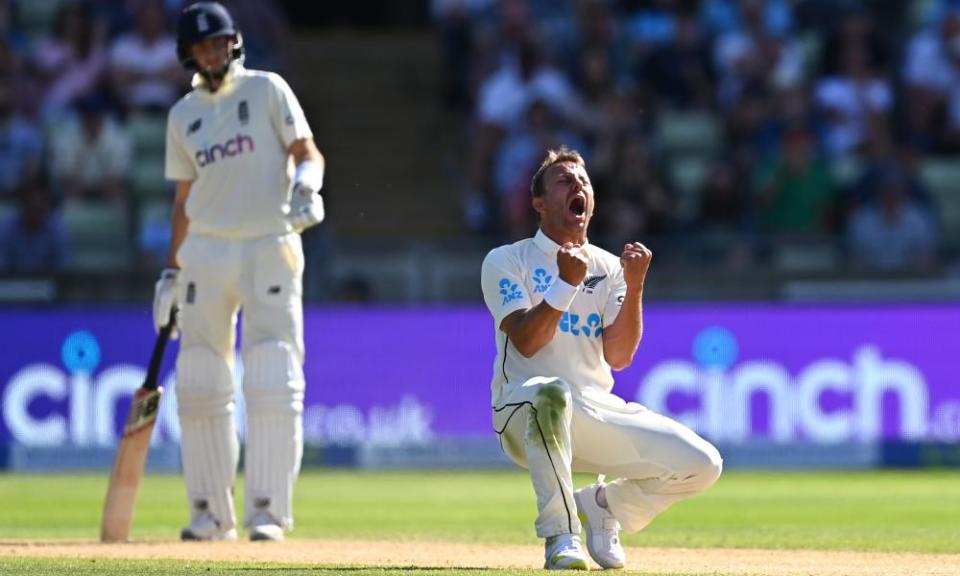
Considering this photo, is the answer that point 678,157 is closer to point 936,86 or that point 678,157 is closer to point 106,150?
point 936,86

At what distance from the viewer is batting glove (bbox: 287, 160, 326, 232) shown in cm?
905

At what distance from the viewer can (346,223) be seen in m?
19.3

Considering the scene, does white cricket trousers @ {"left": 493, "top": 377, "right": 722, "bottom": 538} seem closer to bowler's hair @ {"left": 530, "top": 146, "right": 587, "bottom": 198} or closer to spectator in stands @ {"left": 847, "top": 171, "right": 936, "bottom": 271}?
bowler's hair @ {"left": 530, "top": 146, "right": 587, "bottom": 198}

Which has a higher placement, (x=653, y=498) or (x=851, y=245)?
(x=851, y=245)

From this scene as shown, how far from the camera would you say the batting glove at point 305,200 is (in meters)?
9.05

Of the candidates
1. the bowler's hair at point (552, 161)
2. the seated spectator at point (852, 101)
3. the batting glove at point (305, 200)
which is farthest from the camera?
the seated spectator at point (852, 101)

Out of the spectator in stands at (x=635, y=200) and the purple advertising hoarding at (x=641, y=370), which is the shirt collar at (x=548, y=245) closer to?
the purple advertising hoarding at (x=641, y=370)

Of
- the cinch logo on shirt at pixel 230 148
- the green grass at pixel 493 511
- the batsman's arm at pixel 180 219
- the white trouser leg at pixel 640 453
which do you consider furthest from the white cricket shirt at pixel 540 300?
the batsman's arm at pixel 180 219

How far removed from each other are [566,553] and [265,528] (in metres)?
2.38

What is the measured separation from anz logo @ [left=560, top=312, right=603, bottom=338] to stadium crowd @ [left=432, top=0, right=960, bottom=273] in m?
8.49

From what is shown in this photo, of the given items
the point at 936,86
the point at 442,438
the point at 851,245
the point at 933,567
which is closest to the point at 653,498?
the point at 933,567

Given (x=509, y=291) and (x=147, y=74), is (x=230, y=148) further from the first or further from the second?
(x=147, y=74)

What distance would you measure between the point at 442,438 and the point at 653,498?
26.3 ft

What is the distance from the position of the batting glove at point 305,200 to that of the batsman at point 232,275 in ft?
0.06
